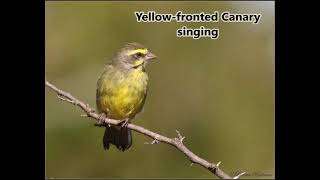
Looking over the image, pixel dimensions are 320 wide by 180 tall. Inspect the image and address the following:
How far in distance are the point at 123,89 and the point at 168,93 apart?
10.1ft

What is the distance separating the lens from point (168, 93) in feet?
35.1

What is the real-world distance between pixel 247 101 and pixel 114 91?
4.14 metres

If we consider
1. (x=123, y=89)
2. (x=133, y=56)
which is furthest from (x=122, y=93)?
(x=133, y=56)

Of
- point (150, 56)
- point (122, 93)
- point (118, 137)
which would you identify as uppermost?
point (150, 56)

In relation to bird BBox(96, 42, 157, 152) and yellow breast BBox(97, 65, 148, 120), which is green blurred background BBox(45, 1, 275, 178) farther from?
yellow breast BBox(97, 65, 148, 120)

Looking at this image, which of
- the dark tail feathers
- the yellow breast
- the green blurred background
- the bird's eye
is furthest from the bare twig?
the green blurred background

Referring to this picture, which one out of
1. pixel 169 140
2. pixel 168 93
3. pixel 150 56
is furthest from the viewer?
pixel 168 93

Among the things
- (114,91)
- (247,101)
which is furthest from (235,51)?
(114,91)

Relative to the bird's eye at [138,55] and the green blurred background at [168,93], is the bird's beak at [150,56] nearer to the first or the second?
the bird's eye at [138,55]

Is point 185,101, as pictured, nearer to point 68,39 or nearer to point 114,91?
point 68,39

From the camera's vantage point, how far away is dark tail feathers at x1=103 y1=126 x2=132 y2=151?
8.02m

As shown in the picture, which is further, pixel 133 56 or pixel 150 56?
pixel 133 56

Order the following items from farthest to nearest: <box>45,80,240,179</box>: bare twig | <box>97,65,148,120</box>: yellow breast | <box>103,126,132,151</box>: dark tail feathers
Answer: <box>103,126,132,151</box>: dark tail feathers → <box>97,65,148,120</box>: yellow breast → <box>45,80,240,179</box>: bare twig

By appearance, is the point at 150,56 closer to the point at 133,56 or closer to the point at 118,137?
the point at 133,56
